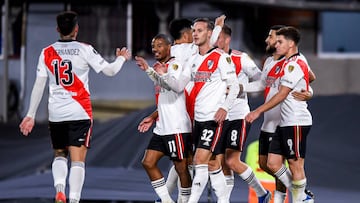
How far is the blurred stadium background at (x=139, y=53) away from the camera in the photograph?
13.0 m

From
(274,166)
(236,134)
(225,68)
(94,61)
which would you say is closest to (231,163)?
(236,134)

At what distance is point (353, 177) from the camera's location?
12.4 metres

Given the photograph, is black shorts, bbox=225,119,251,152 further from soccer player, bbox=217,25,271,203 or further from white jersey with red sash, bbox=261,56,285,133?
white jersey with red sash, bbox=261,56,285,133

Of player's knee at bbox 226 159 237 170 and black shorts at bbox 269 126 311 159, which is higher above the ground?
black shorts at bbox 269 126 311 159

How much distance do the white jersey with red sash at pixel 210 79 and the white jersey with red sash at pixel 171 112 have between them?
7.6 inches

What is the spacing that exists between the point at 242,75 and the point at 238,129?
22.5 inches

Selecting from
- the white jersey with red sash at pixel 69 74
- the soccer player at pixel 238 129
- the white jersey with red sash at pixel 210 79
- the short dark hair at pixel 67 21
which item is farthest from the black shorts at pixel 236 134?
the short dark hair at pixel 67 21

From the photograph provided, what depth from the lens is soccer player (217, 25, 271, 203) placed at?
9.51m

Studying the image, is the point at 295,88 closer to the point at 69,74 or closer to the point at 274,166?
the point at 274,166

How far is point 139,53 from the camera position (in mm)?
18891

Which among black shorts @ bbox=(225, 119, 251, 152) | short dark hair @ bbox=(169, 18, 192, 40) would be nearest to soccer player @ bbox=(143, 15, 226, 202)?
short dark hair @ bbox=(169, 18, 192, 40)

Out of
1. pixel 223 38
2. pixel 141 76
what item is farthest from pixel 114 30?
pixel 223 38

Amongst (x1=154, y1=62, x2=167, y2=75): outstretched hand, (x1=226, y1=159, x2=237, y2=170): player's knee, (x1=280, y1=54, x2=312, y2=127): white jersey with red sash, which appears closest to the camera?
(x1=154, y1=62, x2=167, y2=75): outstretched hand

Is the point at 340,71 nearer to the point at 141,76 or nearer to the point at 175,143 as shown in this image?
the point at 141,76
